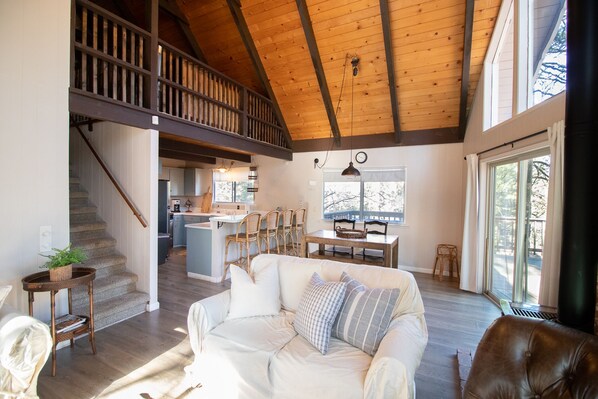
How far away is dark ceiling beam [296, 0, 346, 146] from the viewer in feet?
13.4

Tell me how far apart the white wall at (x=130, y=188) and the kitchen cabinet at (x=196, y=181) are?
363 cm

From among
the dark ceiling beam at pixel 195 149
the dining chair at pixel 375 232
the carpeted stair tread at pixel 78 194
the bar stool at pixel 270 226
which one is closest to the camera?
the carpeted stair tread at pixel 78 194

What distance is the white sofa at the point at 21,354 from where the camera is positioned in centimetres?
155

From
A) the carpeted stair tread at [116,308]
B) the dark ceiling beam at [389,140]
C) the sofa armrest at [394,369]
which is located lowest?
the carpeted stair tread at [116,308]

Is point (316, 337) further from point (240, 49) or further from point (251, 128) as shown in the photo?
point (240, 49)

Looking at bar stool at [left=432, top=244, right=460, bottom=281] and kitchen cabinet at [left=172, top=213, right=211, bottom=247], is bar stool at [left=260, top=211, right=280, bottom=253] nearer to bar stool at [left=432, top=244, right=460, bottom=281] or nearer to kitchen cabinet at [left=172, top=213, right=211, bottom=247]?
kitchen cabinet at [left=172, top=213, right=211, bottom=247]

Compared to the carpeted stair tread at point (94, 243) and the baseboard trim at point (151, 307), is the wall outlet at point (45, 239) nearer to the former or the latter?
the carpeted stair tread at point (94, 243)

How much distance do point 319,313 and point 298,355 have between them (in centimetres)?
29

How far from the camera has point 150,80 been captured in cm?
336

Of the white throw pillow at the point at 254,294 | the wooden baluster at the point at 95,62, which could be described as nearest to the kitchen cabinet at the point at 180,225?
the wooden baluster at the point at 95,62

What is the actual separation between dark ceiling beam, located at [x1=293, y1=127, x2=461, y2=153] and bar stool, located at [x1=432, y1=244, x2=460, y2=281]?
1.95m

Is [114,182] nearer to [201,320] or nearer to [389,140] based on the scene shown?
[201,320]

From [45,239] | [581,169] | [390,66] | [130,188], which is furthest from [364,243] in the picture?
[45,239]

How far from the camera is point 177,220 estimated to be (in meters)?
7.28
